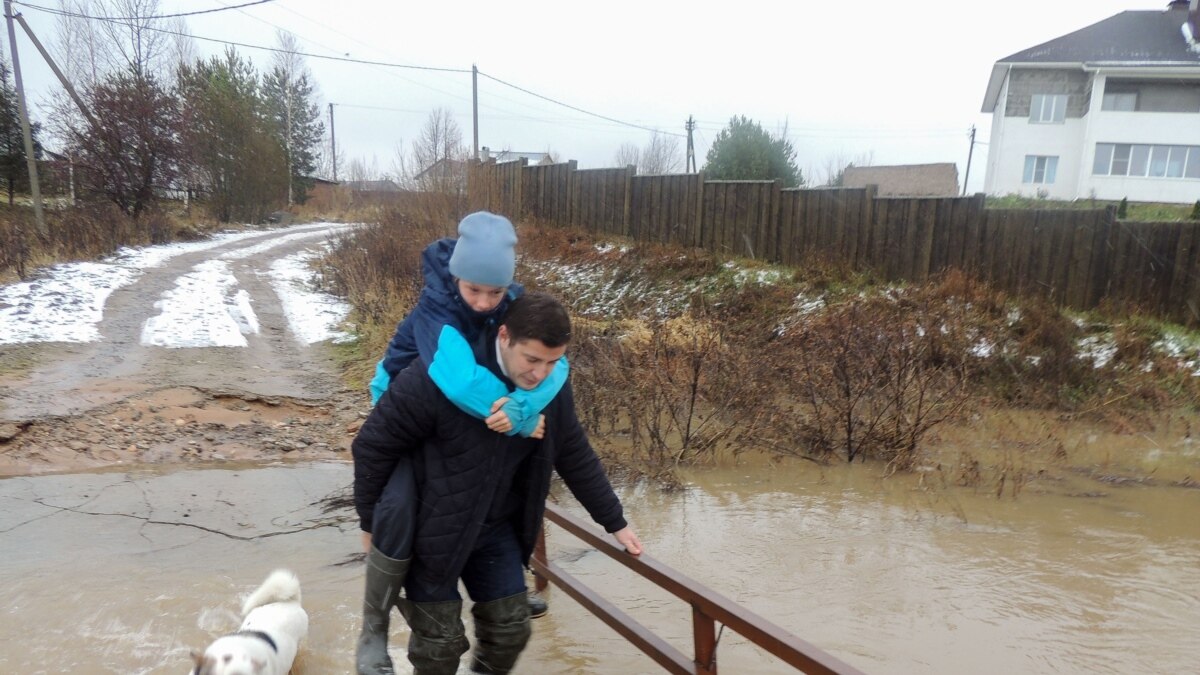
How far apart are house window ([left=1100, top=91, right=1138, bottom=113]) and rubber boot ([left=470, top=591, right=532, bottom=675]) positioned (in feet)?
104

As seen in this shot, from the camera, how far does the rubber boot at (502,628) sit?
2.60 meters

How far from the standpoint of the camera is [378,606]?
2.46 m

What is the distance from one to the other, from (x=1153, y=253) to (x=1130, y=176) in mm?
20793

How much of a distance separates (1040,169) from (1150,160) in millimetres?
3485

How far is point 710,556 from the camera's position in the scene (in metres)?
5.21

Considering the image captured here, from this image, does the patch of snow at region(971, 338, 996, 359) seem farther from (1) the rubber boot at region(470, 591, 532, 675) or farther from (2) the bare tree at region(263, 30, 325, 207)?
(2) the bare tree at region(263, 30, 325, 207)

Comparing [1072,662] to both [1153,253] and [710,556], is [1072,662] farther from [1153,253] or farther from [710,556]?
[1153,253]

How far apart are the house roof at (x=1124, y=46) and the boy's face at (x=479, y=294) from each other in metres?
31.8

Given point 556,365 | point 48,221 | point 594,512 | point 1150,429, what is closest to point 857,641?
point 594,512

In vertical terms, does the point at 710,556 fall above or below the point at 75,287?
below

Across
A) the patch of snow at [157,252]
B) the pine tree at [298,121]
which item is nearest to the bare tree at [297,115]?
the pine tree at [298,121]

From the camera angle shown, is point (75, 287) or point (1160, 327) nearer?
point (1160, 327)

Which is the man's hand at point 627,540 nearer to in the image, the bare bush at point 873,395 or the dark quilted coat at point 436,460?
the dark quilted coat at point 436,460

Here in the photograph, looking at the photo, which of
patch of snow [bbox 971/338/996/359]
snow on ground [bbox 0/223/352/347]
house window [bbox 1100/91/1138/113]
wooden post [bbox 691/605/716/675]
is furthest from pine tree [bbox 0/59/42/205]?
house window [bbox 1100/91/1138/113]
